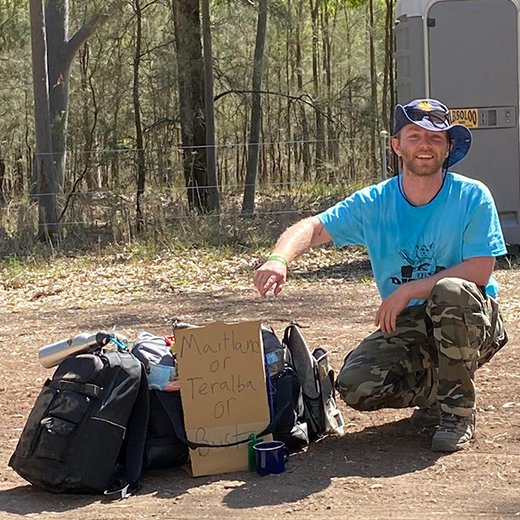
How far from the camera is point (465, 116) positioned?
9.40m

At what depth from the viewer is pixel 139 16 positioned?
14.4m

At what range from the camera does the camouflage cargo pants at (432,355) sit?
3.65m

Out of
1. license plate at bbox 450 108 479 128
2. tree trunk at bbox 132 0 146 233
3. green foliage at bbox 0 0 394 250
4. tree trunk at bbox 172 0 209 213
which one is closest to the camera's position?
license plate at bbox 450 108 479 128

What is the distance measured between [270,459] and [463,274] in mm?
1031

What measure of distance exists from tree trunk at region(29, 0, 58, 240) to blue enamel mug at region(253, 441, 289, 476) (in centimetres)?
879

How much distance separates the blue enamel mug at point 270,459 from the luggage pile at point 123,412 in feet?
0.50

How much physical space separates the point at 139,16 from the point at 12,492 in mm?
11731

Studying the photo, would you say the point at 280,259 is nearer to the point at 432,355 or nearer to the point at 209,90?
the point at 432,355

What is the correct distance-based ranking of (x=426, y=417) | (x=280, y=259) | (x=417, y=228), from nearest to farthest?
(x=280, y=259) < (x=417, y=228) < (x=426, y=417)

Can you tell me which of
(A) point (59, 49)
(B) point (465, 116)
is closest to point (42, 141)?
(A) point (59, 49)

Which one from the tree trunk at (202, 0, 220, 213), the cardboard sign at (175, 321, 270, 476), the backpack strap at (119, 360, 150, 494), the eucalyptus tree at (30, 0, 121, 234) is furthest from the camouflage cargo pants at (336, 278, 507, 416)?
the tree trunk at (202, 0, 220, 213)

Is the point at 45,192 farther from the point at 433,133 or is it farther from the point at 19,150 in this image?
the point at 19,150

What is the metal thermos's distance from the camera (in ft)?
12.1

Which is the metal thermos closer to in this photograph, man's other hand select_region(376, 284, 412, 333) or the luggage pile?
the luggage pile
